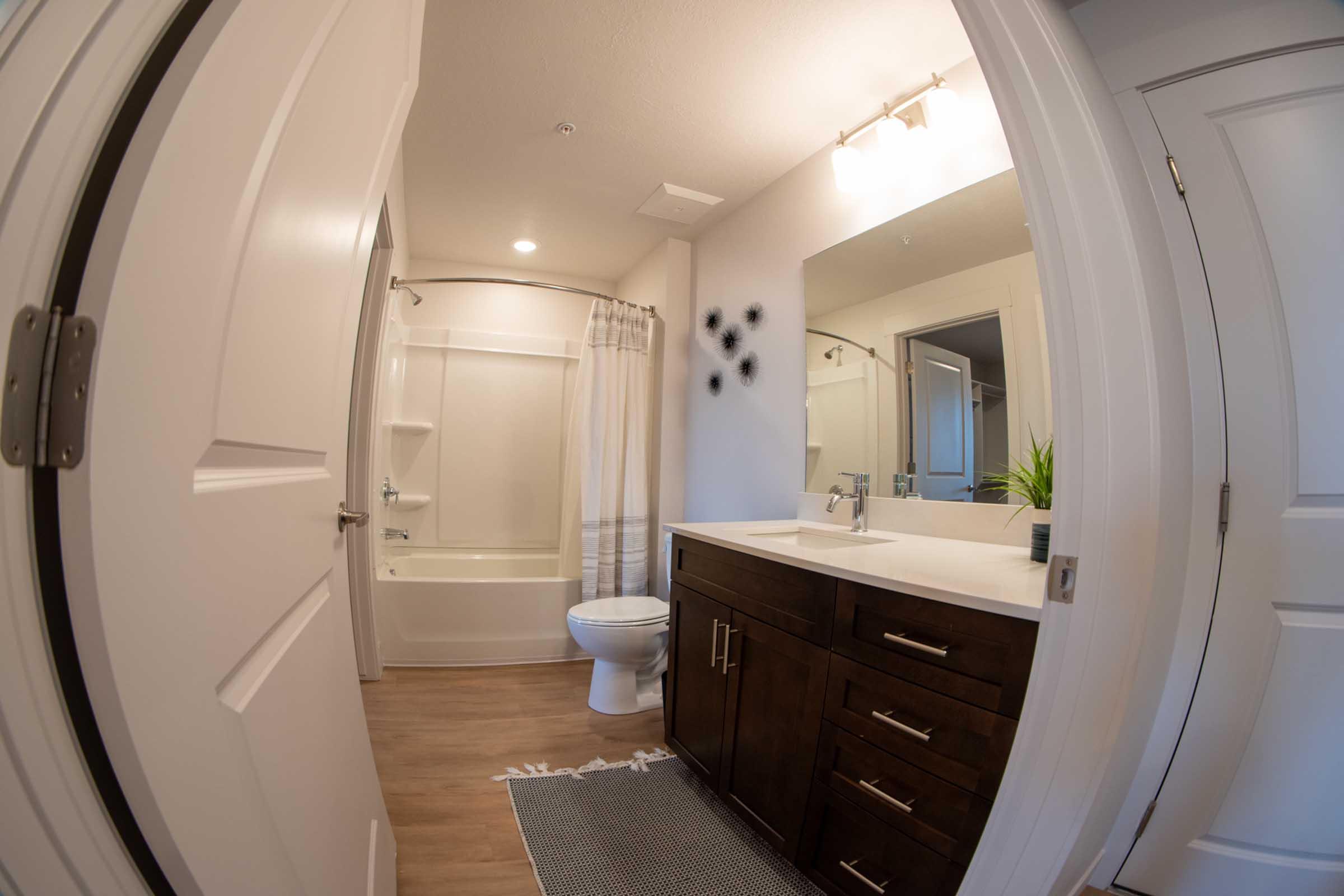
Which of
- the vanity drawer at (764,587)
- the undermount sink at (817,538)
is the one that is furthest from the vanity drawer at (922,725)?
the undermount sink at (817,538)

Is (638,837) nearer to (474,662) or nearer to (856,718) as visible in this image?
(856,718)

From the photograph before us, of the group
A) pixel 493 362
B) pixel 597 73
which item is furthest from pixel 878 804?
pixel 493 362

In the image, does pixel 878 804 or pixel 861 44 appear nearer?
pixel 878 804

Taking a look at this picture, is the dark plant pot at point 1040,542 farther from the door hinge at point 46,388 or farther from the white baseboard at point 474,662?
the white baseboard at point 474,662

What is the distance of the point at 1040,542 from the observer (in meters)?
1.29

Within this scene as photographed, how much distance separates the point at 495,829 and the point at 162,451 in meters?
1.58

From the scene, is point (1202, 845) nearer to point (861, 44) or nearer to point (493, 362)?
point (861, 44)

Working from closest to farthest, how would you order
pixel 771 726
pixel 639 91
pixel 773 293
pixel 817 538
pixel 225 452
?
pixel 225 452 → pixel 771 726 → pixel 639 91 → pixel 817 538 → pixel 773 293

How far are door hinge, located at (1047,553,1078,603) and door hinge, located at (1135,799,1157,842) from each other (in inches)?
26.8

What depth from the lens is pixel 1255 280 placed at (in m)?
1.03

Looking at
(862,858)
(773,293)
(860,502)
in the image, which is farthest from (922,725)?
(773,293)

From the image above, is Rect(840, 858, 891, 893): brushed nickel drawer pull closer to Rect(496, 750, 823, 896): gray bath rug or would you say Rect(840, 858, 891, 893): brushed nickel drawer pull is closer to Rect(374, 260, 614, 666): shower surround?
Rect(496, 750, 823, 896): gray bath rug

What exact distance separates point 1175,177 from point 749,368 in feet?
5.59

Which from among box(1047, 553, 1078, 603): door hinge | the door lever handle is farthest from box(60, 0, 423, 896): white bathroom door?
box(1047, 553, 1078, 603): door hinge
